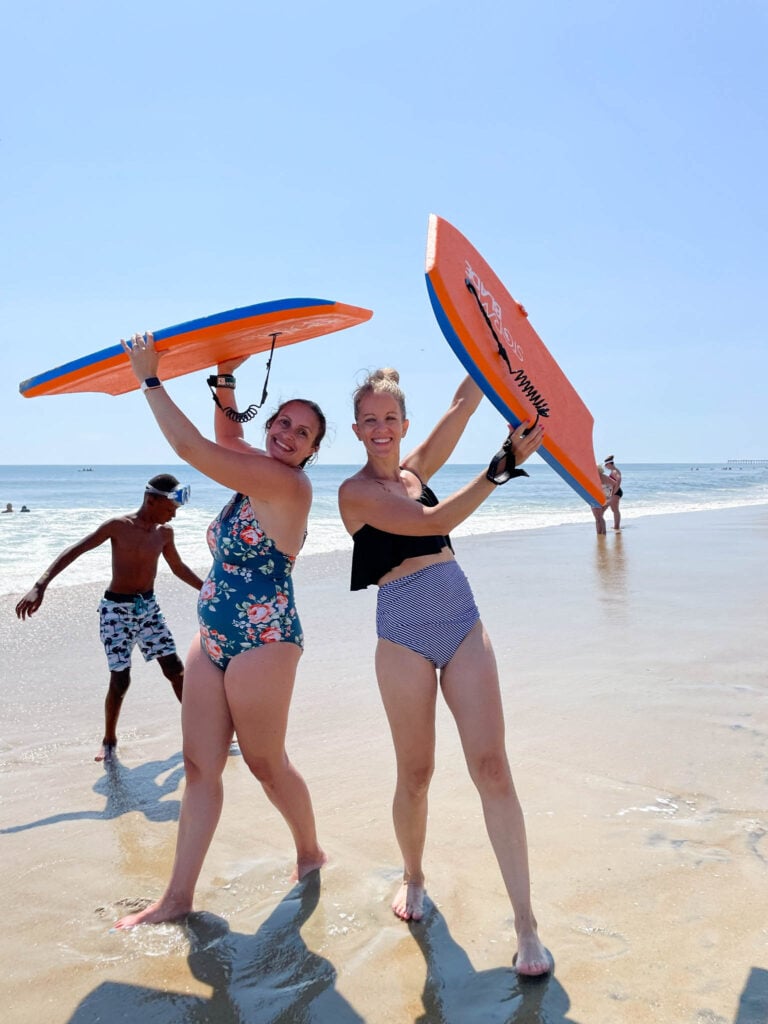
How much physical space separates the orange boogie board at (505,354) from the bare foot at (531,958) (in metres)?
1.61

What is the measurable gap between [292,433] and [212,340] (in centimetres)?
49

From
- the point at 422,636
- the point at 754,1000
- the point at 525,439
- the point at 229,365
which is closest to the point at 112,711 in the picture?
the point at 229,365

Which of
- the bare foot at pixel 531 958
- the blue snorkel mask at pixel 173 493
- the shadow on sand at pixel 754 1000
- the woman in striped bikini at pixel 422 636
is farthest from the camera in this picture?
the blue snorkel mask at pixel 173 493

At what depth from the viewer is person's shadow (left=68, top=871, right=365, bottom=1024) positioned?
2430mm

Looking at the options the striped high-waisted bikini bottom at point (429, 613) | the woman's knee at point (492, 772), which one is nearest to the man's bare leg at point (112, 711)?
the striped high-waisted bikini bottom at point (429, 613)

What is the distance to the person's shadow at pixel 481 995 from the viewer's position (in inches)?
93.4

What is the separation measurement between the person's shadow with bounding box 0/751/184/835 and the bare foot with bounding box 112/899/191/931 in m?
0.97

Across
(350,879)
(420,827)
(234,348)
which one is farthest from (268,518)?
(350,879)

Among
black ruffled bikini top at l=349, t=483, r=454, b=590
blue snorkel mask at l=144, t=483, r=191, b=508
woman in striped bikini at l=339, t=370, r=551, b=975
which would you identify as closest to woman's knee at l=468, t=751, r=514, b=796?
woman in striped bikini at l=339, t=370, r=551, b=975

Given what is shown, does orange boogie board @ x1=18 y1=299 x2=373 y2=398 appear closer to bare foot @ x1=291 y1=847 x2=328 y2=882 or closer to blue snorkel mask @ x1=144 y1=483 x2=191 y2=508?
blue snorkel mask @ x1=144 y1=483 x2=191 y2=508

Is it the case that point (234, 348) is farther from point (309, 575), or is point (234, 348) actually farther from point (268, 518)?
point (309, 575)

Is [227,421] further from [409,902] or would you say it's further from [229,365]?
[409,902]

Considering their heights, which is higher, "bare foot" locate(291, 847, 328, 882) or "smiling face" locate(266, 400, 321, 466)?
"smiling face" locate(266, 400, 321, 466)

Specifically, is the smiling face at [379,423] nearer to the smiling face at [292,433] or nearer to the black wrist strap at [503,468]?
the smiling face at [292,433]
